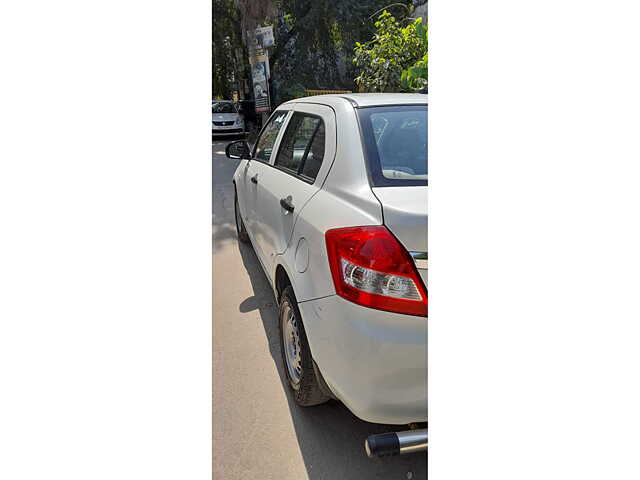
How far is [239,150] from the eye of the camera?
455 cm

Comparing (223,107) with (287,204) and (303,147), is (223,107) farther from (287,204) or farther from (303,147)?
(287,204)

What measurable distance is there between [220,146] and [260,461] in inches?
583

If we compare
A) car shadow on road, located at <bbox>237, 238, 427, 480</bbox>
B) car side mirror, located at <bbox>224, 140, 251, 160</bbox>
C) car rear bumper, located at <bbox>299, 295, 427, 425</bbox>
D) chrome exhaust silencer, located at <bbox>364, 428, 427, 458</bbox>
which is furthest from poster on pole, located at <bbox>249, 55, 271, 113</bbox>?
chrome exhaust silencer, located at <bbox>364, 428, 427, 458</bbox>

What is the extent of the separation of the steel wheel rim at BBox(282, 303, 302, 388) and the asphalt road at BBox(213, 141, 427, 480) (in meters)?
0.15

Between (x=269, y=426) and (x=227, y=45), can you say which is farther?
(x=227, y=45)

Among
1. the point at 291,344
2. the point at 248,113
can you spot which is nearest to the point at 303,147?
the point at 291,344

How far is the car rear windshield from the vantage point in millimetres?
2133

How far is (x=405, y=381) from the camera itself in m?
1.78

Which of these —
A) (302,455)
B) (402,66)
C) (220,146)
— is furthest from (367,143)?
(220,146)

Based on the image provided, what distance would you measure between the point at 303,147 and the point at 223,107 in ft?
54.5

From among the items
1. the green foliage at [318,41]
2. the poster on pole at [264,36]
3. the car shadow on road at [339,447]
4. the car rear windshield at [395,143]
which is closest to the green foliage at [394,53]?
the poster on pole at [264,36]

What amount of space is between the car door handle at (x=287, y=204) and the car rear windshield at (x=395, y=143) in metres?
0.50

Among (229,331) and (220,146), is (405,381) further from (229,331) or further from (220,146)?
(220,146)

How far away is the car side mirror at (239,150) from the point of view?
439 centimetres
